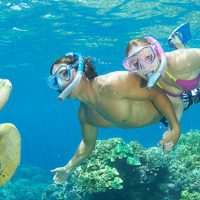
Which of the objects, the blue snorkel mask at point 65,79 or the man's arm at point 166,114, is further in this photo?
the man's arm at point 166,114

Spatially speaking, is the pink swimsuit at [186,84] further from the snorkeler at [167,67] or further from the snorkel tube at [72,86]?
the snorkel tube at [72,86]

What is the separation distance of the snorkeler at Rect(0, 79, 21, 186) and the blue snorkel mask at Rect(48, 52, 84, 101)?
2.93ft

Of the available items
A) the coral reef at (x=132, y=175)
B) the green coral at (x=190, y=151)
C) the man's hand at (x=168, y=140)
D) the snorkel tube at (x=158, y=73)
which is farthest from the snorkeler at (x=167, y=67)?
the green coral at (x=190, y=151)

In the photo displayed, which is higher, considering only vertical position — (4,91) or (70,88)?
(4,91)

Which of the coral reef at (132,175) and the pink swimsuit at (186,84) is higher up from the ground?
the pink swimsuit at (186,84)

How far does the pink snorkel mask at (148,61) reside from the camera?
4.50 metres

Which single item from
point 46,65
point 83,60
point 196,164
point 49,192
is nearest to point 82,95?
point 83,60

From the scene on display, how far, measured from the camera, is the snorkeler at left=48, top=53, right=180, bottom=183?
4.84 m

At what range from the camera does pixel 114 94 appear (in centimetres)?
497

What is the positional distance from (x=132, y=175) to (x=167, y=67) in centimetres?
429

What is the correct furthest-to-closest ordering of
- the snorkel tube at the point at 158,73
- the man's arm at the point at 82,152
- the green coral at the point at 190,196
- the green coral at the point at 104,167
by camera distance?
1. the green coral at the point at 104,167
2. the green coral at the point at 190,196
3. the man's arm at the point at 82,152
4. the snorkel tube at the point at 158,73

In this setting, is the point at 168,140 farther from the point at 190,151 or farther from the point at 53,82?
the point at 190,151

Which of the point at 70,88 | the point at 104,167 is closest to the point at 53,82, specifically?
the point at 70,88

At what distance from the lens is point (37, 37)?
22766 millimetres
